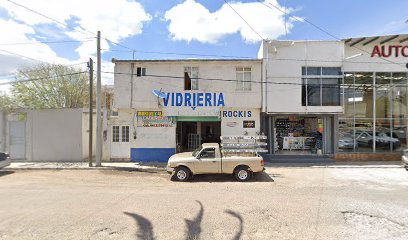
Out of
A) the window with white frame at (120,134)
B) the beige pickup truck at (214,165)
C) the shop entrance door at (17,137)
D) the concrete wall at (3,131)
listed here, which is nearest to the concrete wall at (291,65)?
the beige pickup truck at (214,165)

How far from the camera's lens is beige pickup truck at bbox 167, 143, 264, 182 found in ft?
32.2

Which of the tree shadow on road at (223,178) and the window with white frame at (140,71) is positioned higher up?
the window with white frame at (140,71)

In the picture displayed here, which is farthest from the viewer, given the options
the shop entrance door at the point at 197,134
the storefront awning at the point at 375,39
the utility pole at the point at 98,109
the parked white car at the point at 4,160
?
the shop entrance door at the point at 197,134

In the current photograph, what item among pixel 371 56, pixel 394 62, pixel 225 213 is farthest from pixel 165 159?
pixel 394 62

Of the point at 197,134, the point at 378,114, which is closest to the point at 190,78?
the point at 197,134

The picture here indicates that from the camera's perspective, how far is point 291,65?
1444 centimetres

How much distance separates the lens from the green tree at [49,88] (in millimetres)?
17703

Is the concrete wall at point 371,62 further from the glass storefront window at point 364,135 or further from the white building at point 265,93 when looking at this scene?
the glass storefront window at point 364,135

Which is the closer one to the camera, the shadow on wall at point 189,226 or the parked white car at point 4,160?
the shadow on wall at point 189,226

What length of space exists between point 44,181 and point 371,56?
18589 millimetres

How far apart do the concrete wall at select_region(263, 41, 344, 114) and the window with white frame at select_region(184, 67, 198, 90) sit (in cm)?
420

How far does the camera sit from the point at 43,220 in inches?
219

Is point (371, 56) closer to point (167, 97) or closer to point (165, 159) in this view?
point (167, 97)

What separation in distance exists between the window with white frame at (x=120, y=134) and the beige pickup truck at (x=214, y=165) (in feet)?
20.0
